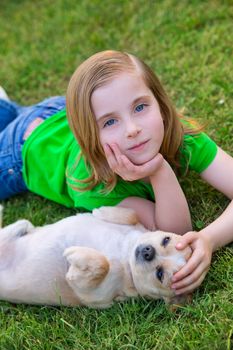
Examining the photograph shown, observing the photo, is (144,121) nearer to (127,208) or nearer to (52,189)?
(127,208)

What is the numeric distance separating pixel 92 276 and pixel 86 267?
5 centimetres

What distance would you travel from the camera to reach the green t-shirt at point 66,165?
9.00 ft

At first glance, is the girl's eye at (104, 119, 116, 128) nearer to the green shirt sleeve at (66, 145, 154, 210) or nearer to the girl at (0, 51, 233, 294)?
the girl at (0, 51, 233, 294)

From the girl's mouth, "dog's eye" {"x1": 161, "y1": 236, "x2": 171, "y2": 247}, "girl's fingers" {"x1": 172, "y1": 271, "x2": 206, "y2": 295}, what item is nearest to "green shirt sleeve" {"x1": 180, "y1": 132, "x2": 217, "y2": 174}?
the girl's mouth

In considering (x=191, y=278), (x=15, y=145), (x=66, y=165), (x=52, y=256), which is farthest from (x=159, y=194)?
(x=15, y=145)

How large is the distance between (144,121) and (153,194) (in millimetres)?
526

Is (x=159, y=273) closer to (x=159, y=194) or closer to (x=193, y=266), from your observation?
(x=193, y=266)

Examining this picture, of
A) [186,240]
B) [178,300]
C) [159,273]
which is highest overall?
[186,240]

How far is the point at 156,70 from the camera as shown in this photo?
3.92 m

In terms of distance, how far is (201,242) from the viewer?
237cm

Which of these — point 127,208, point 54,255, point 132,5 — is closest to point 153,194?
point 127,208

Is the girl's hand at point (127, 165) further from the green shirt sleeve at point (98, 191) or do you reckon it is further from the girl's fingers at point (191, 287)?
the girl's fingers at point (191, 287)

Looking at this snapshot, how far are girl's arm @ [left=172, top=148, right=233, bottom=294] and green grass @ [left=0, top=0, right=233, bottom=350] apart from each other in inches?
3.3

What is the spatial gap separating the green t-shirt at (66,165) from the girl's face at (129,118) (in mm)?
337
